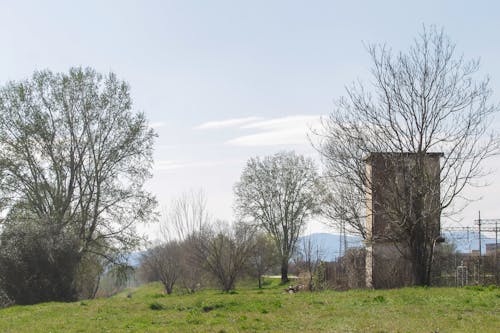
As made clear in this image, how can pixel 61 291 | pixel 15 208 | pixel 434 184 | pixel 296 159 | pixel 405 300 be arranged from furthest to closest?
pixel 296 159
pixel 15 208
pixel 61 291
pixel 434 184
pixel 405 300

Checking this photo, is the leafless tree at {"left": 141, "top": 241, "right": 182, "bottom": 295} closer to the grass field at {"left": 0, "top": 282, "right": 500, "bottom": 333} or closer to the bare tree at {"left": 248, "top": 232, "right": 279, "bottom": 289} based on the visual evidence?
the bare tree at {"left": 248, "top": 232, "right": 279, "bottom": 289}

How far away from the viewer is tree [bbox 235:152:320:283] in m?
55.2

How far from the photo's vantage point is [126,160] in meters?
34.7

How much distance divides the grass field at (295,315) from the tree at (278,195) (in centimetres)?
3436

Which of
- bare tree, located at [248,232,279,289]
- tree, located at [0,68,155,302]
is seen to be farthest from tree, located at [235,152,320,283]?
tree, located at [0,68,155,302]

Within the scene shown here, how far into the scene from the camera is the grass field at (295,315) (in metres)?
13.2

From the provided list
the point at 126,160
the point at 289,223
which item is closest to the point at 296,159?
the point at 289,223

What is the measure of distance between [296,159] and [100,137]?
81.4 feet

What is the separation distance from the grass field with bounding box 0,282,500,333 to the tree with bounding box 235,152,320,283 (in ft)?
113

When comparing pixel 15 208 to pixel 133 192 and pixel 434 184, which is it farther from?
pixel 434 184

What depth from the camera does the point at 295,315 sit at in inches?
620

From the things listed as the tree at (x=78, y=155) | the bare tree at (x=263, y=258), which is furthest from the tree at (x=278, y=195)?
the tree at (x=78, y=155)

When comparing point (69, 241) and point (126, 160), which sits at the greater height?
point (126, 160)

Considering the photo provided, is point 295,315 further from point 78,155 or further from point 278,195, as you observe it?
point 278,195
